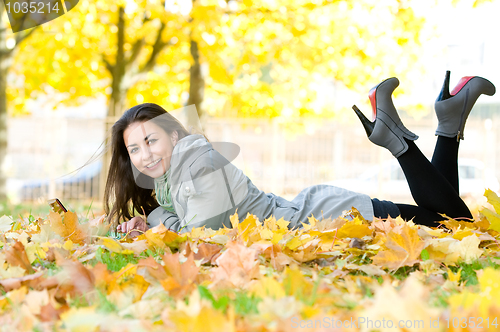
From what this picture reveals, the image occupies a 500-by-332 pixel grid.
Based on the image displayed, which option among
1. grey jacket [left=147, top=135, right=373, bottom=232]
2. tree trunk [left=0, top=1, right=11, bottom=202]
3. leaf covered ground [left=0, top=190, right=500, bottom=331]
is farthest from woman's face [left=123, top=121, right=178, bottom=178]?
tree trunk [left=0, top=1, right=11, bottom=202]

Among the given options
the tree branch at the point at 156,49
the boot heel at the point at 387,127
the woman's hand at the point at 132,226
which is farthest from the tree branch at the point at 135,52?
the boot heel at the point at 387,127

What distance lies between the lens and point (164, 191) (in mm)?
2482

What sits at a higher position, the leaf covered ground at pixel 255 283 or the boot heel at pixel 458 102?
the boot heel at pixel 458 102

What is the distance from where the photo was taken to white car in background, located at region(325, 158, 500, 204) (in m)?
9.24

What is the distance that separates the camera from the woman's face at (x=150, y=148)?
245 centimetres

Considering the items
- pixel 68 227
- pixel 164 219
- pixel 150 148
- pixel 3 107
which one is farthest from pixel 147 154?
pixel 3 107

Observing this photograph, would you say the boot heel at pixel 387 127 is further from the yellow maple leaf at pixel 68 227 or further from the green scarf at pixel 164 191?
the yellow maple leaf at pixel 68 227

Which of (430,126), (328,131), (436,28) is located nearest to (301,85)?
(436,28)

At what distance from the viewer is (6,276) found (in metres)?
1.13

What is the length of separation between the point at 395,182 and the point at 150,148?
7.82 m

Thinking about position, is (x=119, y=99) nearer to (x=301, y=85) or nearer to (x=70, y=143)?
(x=70, y=143)

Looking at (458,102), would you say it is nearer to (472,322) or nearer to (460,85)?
(460,85)

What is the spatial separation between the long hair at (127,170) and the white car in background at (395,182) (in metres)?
7.01

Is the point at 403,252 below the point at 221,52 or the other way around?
below
